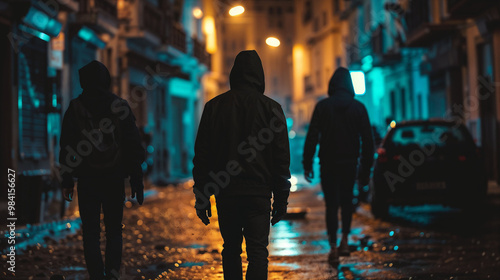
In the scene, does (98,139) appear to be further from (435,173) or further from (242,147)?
(435,173)

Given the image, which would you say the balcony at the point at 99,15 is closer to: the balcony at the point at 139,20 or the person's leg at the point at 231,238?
the balcony at the point at 139,20

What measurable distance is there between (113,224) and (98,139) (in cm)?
67

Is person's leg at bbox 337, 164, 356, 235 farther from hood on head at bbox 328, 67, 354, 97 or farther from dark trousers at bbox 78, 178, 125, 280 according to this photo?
dark trousers at bbox 78, 178, 125, 280

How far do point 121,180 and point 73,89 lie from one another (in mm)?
17158

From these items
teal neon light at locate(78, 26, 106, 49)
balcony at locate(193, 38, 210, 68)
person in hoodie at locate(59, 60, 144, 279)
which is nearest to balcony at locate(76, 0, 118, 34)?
teal neon light at locate(78, 26, 106, 49)

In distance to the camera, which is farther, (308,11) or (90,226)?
(308,11)

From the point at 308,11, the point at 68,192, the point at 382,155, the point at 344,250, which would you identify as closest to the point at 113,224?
the point at 68,192

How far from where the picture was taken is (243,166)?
5.45 m

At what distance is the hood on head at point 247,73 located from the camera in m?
5.66

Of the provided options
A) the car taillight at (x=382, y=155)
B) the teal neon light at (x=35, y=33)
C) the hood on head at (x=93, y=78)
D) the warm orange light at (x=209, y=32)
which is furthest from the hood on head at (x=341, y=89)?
the warm orange light at (x=209, y=32)

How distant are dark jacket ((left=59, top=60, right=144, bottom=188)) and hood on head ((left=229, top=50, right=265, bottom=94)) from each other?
1.39 meters

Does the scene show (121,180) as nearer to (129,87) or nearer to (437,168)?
(437,168)

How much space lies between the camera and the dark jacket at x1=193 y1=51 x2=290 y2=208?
17.9 feet

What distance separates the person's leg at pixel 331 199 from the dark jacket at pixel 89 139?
275 cm
